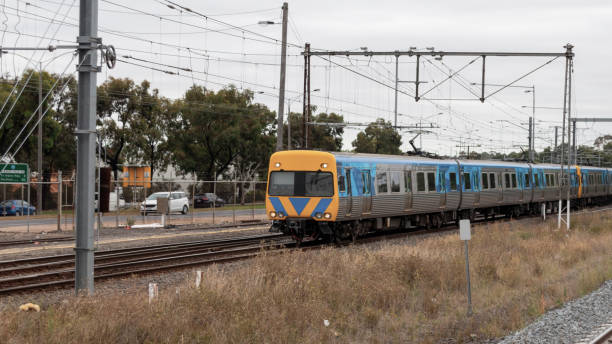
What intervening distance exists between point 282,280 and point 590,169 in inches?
1801

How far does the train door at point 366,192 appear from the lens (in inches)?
918

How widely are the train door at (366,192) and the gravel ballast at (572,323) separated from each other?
951 centimetres

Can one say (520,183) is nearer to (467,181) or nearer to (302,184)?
(467,181)

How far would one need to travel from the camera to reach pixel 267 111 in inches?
2525

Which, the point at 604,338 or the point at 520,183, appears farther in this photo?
the point at 520,183

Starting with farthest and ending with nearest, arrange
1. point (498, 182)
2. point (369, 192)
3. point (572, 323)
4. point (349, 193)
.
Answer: point (498, 182) < point (369, 192) < point (349, 193) < point (572, 323)

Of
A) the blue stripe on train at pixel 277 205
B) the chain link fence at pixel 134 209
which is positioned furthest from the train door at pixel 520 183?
the blue stripe on train at pixel 277 205

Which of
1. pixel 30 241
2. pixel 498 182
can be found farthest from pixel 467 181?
pixel 30 241

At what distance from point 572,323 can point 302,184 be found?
1126cm

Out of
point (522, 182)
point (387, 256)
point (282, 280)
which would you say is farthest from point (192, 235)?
point (522, 182)

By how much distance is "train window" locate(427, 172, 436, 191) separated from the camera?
2833cm

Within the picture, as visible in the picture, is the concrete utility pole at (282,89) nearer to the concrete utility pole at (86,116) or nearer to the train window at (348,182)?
the train window at (348,182)

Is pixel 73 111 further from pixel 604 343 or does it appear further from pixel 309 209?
pixel 604 343

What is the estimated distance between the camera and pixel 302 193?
72.4 feet
